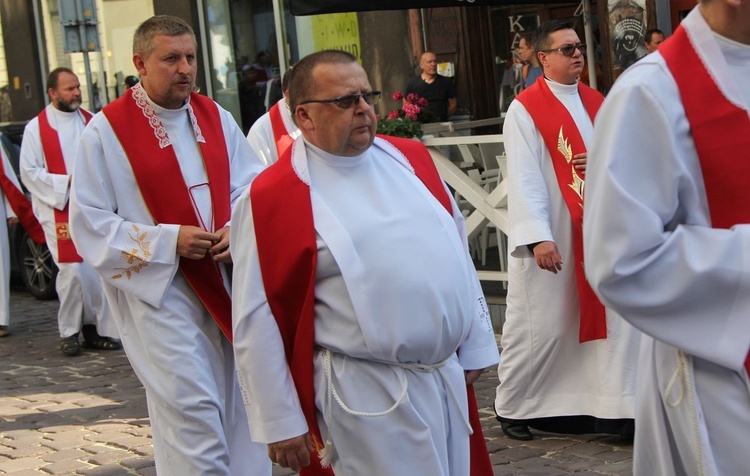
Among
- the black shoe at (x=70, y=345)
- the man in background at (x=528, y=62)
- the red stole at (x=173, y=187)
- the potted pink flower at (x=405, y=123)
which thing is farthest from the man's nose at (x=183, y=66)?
the man in background at (x=528, y=62)

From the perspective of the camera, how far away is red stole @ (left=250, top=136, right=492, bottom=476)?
380cm

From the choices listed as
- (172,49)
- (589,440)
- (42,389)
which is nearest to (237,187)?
(172,49)

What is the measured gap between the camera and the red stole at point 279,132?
721 cm

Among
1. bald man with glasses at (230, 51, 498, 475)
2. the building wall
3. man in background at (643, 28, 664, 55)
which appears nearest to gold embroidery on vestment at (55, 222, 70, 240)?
man in background at (643, 28, 664, 55)

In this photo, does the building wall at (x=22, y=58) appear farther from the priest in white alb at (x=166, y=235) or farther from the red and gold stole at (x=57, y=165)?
the priest in white alb at (x=166, y=235)

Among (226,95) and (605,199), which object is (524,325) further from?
(226,95)

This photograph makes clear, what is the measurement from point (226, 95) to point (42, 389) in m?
8.82

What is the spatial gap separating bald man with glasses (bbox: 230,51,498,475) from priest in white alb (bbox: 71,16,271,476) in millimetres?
1366

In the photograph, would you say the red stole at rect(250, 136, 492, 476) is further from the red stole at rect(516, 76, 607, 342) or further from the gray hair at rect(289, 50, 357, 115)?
the red stole at rect(516, 76, 607, 342)

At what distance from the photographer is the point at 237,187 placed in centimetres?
562

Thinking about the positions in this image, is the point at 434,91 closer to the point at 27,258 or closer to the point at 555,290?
the point at 27,258

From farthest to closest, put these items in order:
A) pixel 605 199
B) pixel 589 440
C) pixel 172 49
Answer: pixel 589 440
pixel 172 49
pixel 605 199

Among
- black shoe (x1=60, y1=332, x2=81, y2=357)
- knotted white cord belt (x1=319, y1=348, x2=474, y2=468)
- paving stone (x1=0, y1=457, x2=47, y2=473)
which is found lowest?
paving stone (x1=0, y1=457, x2=47, y2=473)

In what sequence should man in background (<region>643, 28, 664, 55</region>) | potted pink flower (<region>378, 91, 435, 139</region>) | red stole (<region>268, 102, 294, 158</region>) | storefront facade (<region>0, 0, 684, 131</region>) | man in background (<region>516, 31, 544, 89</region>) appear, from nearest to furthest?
red stole (<region>268, 102, 294, 158</region>), man in background (<region>643, 28, 664, 55</region>), potted pink flower (<region>378, 91, 435, 139</region>), man in background (<region>516, 31, 544, 89</region>), storefront facade (<region>0, 0, 684, 131</region>)
